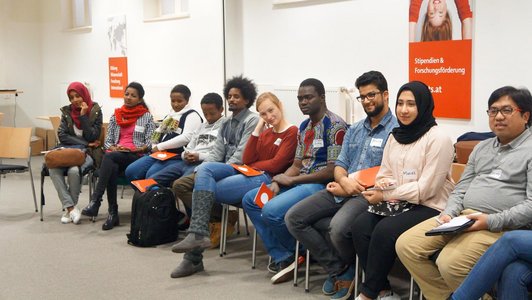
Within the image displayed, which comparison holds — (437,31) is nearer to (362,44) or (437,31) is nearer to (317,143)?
(362,44)

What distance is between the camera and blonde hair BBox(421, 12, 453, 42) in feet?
15.4

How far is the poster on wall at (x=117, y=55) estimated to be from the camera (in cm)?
885

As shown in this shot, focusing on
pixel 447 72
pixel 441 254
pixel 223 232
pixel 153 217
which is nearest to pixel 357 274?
pixel 441 254

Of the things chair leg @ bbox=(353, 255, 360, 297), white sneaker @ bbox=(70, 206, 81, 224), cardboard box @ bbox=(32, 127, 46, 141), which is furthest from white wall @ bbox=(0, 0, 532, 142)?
white sneaker @ bbox=(70, 206, 81, 224)

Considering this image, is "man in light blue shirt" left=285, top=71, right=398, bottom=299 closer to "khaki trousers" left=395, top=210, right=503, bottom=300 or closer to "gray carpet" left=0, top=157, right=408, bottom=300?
"gray carpet" left=0, top=157, right=408, bottom=300

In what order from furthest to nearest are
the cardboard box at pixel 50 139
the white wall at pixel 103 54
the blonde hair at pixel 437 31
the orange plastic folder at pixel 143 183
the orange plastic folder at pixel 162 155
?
1. the cardboard box at pixel 50 139
2. the white wall at pixel 103 54
3. the orange plastic folder at pixel 162 155
4. the orange plastic folder at pixel 143 183
5. the blonde hair at pixel 437 31

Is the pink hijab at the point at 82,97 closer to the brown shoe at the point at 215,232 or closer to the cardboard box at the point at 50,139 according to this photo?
the brown shoe at the point at 215,232

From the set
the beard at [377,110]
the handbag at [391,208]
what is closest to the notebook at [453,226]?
the handbag at [391,208]

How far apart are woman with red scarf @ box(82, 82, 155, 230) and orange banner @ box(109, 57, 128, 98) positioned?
2.89m

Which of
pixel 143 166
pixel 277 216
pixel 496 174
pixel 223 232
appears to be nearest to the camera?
pixel 496 174

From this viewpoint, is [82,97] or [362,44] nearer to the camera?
[362,44]

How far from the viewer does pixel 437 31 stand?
4773 millimetres

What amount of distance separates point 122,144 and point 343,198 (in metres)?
2.85

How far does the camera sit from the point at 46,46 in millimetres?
11117
